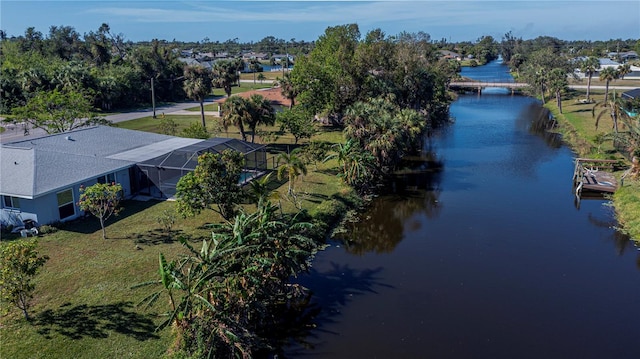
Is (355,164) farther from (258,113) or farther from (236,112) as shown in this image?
(236,112)

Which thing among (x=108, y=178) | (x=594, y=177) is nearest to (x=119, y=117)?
(x=108, y=178)

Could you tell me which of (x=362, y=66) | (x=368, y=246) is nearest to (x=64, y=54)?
(x=362, y=66)

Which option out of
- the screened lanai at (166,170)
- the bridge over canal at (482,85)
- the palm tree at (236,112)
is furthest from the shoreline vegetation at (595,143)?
the palm tree at (236,112)

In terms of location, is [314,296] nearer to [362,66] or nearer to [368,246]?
[368,246]

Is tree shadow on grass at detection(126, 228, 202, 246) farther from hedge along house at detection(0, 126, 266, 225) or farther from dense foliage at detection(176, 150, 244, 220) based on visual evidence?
hedge along house at detection(0, 126, 266, 225)

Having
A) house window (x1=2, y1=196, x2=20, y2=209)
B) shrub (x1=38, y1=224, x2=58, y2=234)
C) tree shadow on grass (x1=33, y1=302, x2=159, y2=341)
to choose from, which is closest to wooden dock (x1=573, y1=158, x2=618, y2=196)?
tree shadow on grass (x1=33, y1=302, x2=159, y2=341)

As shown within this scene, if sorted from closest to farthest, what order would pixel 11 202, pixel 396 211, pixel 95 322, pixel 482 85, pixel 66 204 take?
pixel 95 322 → pixel 11 202 → pixel 66 204 → pixel 396 211 → pixel 482 85

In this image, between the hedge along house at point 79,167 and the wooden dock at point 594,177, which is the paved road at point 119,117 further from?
the wooden dock at point 594,177

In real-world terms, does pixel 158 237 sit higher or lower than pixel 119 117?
lower
